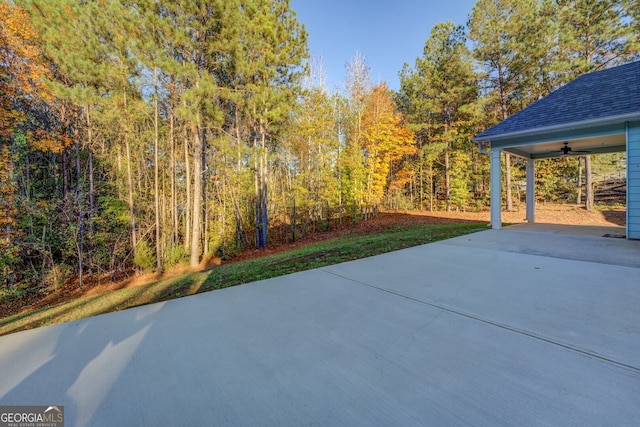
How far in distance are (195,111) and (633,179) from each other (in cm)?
999

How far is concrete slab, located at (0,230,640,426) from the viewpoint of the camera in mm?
1358

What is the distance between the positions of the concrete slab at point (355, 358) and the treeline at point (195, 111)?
6.06m

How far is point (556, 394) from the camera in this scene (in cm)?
140

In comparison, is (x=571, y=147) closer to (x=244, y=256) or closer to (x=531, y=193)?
(x=531, y=193)

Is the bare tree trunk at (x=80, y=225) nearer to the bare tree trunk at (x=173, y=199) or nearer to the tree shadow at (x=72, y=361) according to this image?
the bare tree trunk at (x=173, y=199)

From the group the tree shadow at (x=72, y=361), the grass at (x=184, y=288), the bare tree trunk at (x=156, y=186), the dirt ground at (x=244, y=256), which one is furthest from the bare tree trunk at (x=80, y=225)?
the tree shadow at (x=72, y=361)

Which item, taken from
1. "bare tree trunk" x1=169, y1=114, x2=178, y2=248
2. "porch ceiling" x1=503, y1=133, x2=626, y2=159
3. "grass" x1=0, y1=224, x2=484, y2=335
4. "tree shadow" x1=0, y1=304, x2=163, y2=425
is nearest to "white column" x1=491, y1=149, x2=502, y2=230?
"porch ceiling" x1=503, y1=133, x2=626, y2=159

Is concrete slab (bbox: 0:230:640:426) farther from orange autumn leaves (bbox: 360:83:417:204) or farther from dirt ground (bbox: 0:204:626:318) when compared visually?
orange autumn leaves (bbox: 360:83:417:204)

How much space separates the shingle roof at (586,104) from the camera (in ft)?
18.2

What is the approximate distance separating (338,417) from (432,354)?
2.70 feet

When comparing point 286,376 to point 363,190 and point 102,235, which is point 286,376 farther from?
point 363,190

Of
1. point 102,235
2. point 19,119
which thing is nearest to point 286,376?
point 102,235

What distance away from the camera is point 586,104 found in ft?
20.4

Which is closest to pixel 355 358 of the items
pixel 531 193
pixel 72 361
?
pixel 72 361
